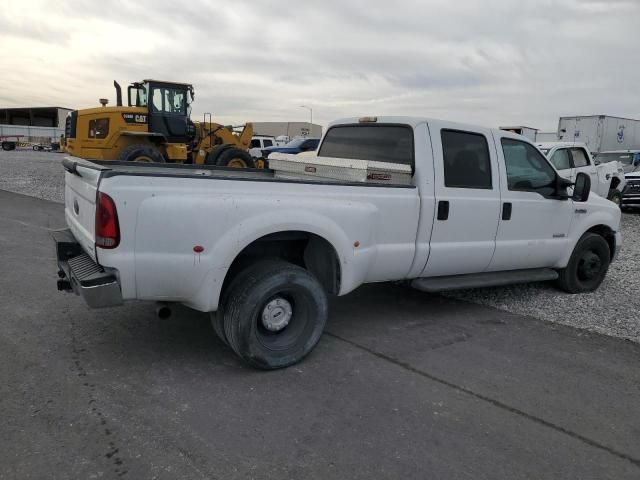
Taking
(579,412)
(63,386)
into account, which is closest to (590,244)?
(579,412)

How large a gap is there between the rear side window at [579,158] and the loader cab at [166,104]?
11.1 m

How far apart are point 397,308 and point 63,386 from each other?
331 cm

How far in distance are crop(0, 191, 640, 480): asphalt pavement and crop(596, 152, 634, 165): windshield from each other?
1613 centimetres

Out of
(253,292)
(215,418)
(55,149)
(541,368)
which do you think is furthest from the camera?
(55,149)

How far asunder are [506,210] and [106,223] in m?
3.80

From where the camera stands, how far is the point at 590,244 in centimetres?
629

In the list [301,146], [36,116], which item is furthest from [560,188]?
[36,116]

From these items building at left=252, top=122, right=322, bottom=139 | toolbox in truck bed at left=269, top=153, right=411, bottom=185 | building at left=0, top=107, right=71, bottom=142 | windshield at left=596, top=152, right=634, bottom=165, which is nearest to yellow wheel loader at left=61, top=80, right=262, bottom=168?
toolbox in truck bed at left=269, top=153, right=411, bottom=185

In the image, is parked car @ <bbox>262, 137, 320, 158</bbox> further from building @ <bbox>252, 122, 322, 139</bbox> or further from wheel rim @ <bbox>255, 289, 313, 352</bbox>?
building @ <bbox>252, 122, 322, 139</bbox>

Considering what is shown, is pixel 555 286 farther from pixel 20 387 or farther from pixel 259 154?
pixel 259 154

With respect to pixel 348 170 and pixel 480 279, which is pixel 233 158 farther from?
pixel 480 279

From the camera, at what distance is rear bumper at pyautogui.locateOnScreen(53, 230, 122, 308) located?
132 inches

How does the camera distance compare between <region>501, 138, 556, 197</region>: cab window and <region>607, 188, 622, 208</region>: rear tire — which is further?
<region>607, 188, 622, 208</region>: rear tire

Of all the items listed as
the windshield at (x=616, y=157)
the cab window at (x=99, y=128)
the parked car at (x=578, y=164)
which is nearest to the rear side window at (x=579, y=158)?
the parked car at (x=578, y=164)
